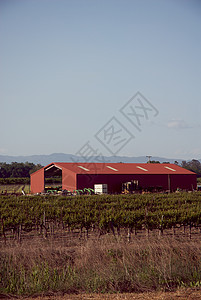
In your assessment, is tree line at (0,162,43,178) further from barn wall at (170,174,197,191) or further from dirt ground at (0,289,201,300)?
dirt ground at (0,289,201,300)

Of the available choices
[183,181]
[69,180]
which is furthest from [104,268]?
[183,181]

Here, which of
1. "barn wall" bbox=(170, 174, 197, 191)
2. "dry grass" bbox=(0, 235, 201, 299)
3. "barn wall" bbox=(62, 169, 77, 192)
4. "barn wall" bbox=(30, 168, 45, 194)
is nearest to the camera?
"dry grass" bbox=(0, 235, 201, 299)

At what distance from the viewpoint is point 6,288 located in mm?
8531

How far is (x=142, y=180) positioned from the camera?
44.5 metres

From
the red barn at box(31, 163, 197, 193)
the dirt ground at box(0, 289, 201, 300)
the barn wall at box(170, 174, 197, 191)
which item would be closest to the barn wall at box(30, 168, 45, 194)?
the red barn at box(31, 163, 197, 193)

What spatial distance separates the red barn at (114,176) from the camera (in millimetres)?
41250

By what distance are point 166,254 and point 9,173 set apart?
335 feet

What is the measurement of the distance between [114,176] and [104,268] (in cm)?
3332

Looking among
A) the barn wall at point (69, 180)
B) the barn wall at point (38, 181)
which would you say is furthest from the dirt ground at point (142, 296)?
the barn wall at point (38, 181)

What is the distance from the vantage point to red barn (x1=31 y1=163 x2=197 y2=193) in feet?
135

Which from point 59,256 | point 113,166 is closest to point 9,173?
point 113,166

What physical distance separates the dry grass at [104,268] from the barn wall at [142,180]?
29.1 meters

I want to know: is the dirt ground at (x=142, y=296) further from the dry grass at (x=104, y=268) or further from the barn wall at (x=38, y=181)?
the barn wall at (x=38, y=181)

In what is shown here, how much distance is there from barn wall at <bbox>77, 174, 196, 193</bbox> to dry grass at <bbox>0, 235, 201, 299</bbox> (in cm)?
2914
